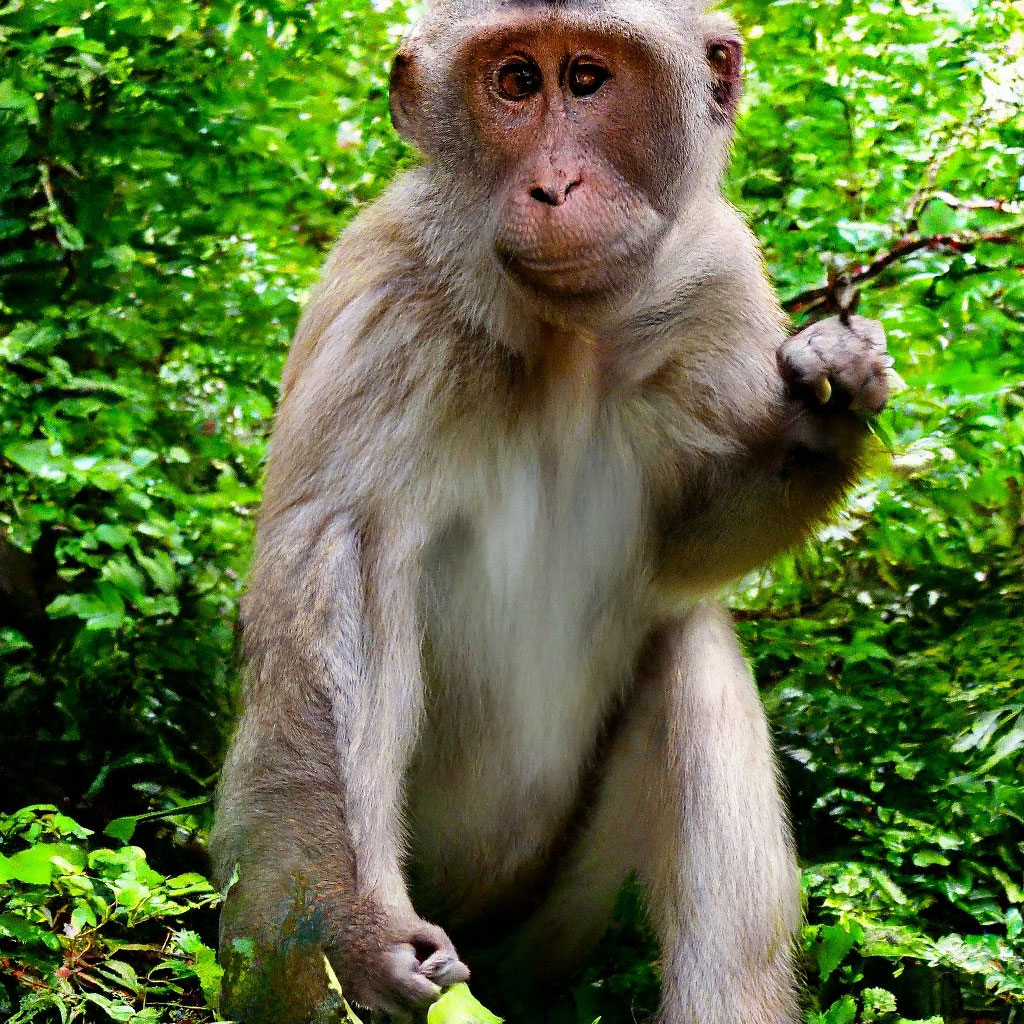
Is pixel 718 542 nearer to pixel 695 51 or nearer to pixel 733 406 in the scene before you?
pixel 733 406

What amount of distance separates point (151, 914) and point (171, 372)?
2930mm

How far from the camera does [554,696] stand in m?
4.20

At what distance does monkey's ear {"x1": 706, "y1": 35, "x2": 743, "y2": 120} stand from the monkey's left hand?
0.68 m

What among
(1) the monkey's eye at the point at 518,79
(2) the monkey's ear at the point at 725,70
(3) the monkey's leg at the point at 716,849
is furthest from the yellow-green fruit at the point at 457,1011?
(2) the monkey's ear at the point at 725,70

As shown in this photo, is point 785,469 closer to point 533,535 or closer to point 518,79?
point 533,535

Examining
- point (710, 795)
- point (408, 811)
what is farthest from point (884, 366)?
point (408, 811)

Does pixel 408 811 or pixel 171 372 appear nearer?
pixel 408 811

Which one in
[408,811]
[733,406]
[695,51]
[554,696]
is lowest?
[408,811]

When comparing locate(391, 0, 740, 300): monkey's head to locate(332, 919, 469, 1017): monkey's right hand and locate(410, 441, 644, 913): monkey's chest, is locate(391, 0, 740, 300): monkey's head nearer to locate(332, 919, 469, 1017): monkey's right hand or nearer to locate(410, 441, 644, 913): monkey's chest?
locate(410, 441, 644, 913): monkey's chest

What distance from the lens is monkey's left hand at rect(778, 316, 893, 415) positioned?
3.88 meters

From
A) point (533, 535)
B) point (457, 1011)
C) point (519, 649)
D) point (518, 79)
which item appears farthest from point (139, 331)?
point (457, 1011)

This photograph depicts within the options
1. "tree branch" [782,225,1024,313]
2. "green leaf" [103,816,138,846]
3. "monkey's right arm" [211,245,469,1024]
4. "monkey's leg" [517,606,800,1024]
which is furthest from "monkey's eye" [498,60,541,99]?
"green leaf" [103,816,138,846]

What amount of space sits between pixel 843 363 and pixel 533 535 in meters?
1.00

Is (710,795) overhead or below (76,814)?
overhead
